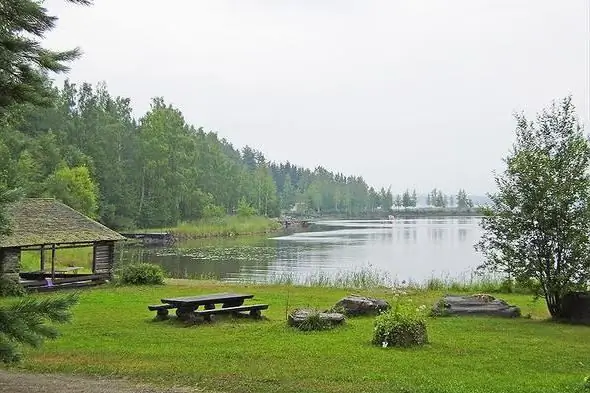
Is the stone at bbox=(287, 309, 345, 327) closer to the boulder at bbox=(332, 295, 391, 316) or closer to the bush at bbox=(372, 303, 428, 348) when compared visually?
the boulder at bbox=(332, 295, 391, 316)

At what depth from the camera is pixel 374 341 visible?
11086 millimetres

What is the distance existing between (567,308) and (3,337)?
44.2 ft

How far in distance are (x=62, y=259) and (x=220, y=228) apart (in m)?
35.8

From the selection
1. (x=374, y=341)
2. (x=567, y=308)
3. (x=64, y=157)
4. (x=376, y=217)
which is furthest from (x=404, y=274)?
(x=376, y=217)

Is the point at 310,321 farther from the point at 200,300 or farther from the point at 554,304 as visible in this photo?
the point at 554,304

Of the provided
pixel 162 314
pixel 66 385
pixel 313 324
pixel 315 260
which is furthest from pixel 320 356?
pixel 315 260

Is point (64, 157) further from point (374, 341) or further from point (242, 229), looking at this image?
point (374, 341)

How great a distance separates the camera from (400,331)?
429 inches

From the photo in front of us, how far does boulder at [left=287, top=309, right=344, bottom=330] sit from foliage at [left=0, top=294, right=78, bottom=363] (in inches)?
331

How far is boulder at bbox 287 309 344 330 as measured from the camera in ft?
42.3

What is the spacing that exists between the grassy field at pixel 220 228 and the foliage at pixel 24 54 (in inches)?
2448

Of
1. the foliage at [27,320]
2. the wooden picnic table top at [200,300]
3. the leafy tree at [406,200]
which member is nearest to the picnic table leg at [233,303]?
the wooden picnic table top at [200,300]

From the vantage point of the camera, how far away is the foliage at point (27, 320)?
4648 millimetres

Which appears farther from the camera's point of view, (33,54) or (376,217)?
(376,217)
